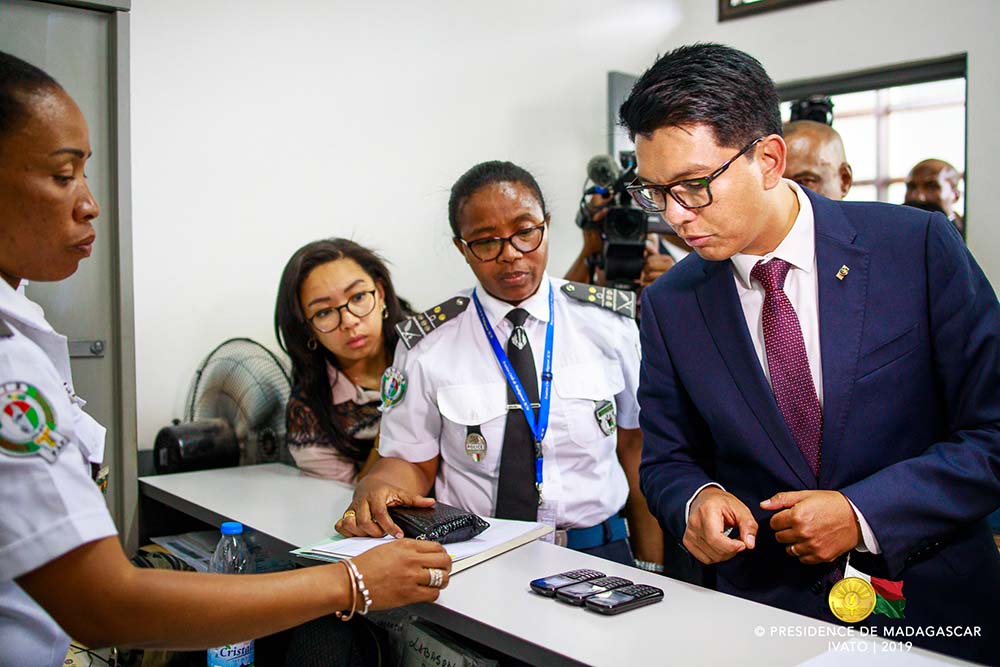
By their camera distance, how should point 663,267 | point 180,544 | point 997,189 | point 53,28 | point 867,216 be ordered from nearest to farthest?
point 867,216 → point 53,28 → point 180,544 → point 663,267 → point 997,189

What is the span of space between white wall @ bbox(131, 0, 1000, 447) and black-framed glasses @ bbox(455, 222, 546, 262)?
5.11ft

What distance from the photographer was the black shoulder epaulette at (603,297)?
2279 mm

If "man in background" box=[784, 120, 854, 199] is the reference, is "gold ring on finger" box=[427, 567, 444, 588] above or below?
below

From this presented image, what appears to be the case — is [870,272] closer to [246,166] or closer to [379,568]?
[379,568]

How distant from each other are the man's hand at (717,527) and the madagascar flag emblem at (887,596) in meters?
0.20

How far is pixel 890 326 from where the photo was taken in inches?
56.5

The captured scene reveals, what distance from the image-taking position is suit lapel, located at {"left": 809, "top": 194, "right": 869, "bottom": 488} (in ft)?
4.70

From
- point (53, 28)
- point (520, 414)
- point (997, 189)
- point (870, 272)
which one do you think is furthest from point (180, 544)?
point (997, 189)

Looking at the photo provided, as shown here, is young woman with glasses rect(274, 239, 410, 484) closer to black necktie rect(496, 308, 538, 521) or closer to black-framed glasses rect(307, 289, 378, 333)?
black-framed glasses rect(307, 289, 378, 333)

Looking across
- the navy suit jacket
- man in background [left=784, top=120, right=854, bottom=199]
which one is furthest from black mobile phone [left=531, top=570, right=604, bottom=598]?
man in background [left=784, top=120, right=854, bottom=199]

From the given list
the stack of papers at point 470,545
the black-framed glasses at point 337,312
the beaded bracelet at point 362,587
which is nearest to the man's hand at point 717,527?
the stack of papers at point 470,545

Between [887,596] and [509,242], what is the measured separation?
1.10 m

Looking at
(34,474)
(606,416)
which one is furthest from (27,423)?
(606,416)

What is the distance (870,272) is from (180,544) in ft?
6.76
